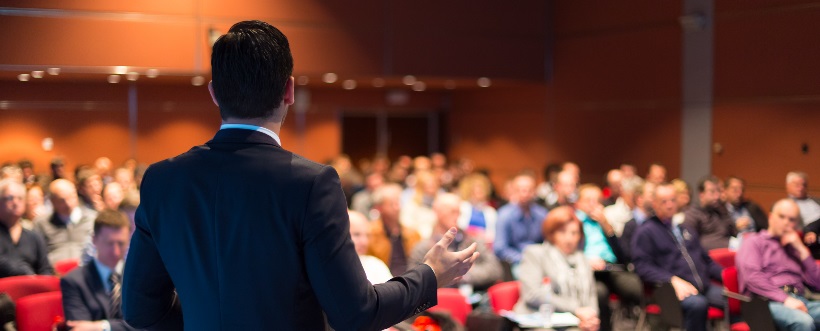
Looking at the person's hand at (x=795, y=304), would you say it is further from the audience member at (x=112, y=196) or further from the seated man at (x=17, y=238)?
the audience member at (x=112, y=196)

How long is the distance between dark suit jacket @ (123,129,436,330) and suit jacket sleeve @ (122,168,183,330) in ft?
0.08

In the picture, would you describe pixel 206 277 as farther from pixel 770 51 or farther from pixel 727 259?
pixel 770 51

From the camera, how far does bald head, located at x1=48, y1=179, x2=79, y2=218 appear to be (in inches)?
303

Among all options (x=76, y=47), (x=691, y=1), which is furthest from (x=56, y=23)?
(x=691, y=1)

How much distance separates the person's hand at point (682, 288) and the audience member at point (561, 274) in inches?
43.9

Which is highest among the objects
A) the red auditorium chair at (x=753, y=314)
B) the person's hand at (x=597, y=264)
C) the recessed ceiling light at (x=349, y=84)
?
the recessed ceiling light at (x=349, y=84)

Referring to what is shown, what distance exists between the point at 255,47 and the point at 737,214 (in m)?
9.18

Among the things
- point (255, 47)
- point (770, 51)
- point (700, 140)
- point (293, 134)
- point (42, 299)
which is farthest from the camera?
point (293, 134)

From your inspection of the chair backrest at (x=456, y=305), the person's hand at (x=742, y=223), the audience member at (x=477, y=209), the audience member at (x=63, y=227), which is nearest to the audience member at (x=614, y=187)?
the person's hand at (x=742, y=223)

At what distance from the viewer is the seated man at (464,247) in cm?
673

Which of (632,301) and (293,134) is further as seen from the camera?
(293,134)

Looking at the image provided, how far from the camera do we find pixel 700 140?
39.4 ft

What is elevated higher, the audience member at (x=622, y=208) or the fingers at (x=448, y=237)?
the fingers at (x=448, y=237)

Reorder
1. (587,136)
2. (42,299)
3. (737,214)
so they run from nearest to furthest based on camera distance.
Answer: (42,299), (737,214), (587,136)
